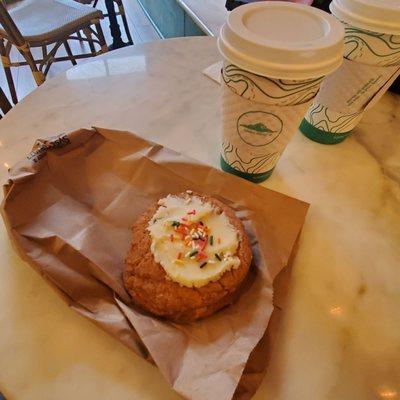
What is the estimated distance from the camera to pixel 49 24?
5.11 feet

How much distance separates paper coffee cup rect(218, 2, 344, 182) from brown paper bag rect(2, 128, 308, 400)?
10 centimetres

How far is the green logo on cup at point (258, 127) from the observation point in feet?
1.63

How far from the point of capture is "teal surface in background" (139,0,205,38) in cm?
164

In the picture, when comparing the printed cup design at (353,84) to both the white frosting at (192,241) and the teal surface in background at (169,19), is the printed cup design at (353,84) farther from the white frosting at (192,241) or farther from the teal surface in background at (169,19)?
the teal surface in background at (169,19)

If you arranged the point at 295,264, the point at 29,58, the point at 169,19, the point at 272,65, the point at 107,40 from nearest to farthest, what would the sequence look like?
1. the point at 272,65
2. the point at 295,264
3. the point at 29,58
4. the point at 169,19
5. the point at 107,40

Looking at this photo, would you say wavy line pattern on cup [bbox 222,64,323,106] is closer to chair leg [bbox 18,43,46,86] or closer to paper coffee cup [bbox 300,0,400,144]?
paper coffee cup [bbox 300,0,400,144]

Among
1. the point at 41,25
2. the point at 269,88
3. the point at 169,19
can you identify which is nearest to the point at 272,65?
the point at 269,88

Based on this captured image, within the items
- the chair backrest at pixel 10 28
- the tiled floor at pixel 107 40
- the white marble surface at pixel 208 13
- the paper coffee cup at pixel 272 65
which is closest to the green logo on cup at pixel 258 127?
the paper coffee cup at pixel 272 65

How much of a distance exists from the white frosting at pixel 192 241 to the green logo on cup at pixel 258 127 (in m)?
0.13

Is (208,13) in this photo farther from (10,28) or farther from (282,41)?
(282,41)

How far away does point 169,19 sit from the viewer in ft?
6.71

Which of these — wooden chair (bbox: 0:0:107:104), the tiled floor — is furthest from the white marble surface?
the tiled floor

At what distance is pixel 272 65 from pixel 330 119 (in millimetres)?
318

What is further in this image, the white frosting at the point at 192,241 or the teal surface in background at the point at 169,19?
the teal surface in background at the point at 169,19
